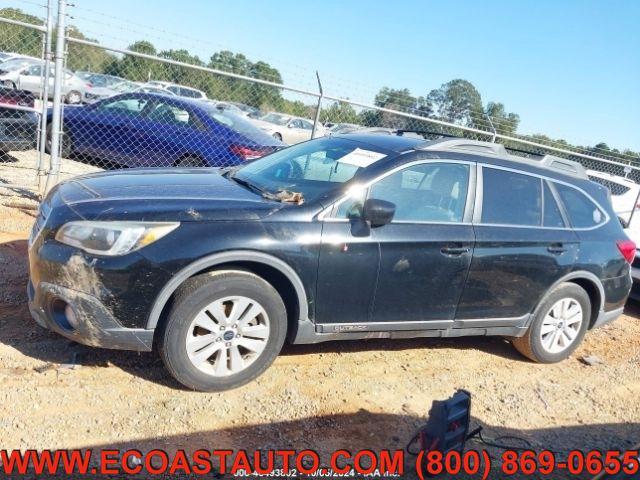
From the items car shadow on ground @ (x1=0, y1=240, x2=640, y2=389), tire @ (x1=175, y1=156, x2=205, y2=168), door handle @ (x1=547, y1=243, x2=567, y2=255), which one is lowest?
car shadow on ground @ (x1=0, y1=240, x2=640, y2=389)

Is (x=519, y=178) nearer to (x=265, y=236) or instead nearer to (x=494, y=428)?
(x=494, y=428)

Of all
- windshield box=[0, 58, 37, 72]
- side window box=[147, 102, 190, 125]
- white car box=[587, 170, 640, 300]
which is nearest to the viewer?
side window box=[147, 102, 190, 125]

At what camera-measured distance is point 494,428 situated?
3791mm

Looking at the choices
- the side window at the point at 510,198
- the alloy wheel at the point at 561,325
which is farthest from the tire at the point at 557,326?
the side window at the point at 510,198

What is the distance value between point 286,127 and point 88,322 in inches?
763

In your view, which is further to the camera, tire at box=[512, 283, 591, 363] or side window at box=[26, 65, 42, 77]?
side window at box=[26, 65, 42, 77]

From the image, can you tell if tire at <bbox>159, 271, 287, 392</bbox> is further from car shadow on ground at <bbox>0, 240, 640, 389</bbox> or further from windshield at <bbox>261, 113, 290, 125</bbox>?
windshield at <bbox>261, 113, 290, 125</bbox>

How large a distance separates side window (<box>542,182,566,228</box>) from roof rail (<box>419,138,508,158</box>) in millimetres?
480

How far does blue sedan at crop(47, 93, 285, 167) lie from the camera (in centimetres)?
882

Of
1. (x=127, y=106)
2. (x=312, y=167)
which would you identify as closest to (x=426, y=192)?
(x=312, y=167)

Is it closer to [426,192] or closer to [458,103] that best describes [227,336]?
[426,192]

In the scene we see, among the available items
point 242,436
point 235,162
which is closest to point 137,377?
point 242,436

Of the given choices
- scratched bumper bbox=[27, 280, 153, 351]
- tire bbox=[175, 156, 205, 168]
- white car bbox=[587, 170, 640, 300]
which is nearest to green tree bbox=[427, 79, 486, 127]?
white car bbox=[587, 170, 640, 300]

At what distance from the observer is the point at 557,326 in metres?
4.86
